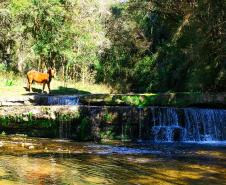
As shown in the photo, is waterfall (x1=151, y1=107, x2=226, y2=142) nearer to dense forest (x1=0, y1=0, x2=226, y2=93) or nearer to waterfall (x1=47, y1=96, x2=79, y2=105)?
waterfall (x1=47, y1=96, x2=79, y2=105)

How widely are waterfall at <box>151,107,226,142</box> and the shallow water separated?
2.69 meters

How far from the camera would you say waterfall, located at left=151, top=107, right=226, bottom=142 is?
19.1 metres

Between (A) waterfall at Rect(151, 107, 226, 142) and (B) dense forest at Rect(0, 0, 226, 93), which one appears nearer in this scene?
(A) waterfall at Rect(151, 107, 226, 142)

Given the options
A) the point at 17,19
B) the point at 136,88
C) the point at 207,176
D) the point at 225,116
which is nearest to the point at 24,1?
the point at 17,19

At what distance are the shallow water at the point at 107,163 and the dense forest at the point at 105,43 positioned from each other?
11.4 meters

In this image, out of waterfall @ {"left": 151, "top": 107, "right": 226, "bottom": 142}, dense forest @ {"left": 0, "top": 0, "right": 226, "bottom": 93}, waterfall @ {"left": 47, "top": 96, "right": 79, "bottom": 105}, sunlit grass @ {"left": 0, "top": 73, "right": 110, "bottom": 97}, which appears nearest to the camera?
waterfall @ {"left": 151, "top": 107, "right": 226, "bottom": 142}

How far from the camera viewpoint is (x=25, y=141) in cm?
1608

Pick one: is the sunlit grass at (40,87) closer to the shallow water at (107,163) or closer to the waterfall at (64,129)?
the waterfall at (64,129)

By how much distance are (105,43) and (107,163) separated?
26.6 meters

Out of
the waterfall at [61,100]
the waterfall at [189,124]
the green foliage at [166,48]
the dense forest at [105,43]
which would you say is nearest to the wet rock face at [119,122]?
the waterfall at [189,124]

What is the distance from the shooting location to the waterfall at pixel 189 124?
1912 cm

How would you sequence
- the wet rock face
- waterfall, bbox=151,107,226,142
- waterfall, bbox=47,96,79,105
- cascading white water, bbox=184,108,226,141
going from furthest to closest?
waterfall, bbox=47,96,79,105 < cascading white water, bbox=184,108,226,141 < waterfall, bbox=151,107,226,142 < the wet rock face

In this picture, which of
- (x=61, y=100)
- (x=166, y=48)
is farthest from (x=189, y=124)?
(x=166, y=48)

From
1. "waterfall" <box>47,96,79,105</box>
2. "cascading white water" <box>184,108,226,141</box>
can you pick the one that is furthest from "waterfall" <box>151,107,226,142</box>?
"waterfall" <box>47,96,79,105</box>
